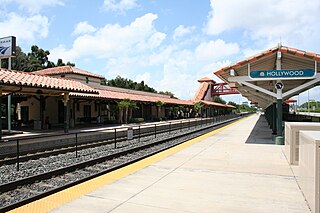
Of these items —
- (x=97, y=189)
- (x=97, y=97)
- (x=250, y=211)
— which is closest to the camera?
(x=250, y=211)

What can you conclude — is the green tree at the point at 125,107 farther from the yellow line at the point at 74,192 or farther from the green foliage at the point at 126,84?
the green foliage at the point at 126,84

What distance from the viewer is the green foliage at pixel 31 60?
4350 cm

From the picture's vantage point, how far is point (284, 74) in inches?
488

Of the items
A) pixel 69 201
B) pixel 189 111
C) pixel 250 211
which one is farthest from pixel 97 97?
pixel 189 111

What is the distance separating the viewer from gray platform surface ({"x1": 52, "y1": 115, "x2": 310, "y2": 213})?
459cm

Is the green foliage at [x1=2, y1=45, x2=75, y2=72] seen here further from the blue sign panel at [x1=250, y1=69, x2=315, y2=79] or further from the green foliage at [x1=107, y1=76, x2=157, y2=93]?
the blue sign panel at [x1=250, y1=69, x2=315, y2=79]

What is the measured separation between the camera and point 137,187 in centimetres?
570

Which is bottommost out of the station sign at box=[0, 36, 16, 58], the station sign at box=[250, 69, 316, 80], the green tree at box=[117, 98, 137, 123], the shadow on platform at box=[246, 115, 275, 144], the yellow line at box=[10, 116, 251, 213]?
the shadow on platform at box=[246, 115, 275, 144]

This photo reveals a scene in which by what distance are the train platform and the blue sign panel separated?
17.7 feet

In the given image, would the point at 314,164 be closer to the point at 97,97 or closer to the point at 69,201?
the point at 69,201

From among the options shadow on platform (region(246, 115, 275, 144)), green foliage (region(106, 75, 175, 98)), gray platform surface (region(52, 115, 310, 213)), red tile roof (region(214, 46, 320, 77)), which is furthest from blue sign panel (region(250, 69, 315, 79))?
green foliage (region(106, 75, 175, 98))

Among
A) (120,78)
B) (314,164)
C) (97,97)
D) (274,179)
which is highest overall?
(120,78)

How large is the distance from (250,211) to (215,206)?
1.87 ft

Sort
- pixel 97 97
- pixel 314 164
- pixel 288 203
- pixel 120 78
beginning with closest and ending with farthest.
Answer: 1. pixel 314 164
2. pixel 288 203
3. pixel 97 97
4. pixel 120 78
